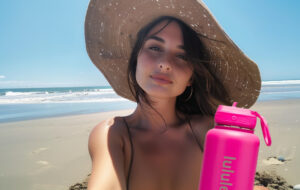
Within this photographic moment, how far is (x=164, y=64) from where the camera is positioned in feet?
4.91

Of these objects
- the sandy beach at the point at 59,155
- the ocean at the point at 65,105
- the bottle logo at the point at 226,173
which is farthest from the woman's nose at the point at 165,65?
the ocean at the point at 65,105

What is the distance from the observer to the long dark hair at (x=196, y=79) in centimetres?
170

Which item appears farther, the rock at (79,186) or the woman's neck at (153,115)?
the rock at (79,186)

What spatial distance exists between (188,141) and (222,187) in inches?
38.3

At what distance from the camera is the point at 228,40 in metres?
1.60

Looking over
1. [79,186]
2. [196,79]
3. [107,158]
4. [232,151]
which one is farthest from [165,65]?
[79,186]

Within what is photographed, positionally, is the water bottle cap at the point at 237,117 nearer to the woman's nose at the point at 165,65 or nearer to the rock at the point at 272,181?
the woman's nose at the point at 165,65

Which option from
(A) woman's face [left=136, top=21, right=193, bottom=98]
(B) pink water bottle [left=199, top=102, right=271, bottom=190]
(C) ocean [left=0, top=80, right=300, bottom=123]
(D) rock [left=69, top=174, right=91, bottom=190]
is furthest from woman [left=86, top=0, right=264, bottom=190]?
(C) ocean [left=0, top=80, right=300, bottom=123]

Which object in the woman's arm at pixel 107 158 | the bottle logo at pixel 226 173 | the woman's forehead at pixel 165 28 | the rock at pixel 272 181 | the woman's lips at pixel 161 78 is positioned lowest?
the rock at pixel 272 181

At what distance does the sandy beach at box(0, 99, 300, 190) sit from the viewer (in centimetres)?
282

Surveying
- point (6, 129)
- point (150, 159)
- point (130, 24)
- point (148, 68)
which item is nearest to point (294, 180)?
point (150, 159)

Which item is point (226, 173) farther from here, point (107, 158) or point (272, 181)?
point (272, 181)

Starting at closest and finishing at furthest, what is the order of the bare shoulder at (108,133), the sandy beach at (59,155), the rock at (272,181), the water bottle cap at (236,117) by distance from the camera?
the water bottle cap at (236,117) → the bare shoulder at (108,133) → the rock at (272,181) → the sandy beach at (59,155)

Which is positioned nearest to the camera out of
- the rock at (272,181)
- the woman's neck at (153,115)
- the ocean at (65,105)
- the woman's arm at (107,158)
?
the woman's arm at (107,158)
